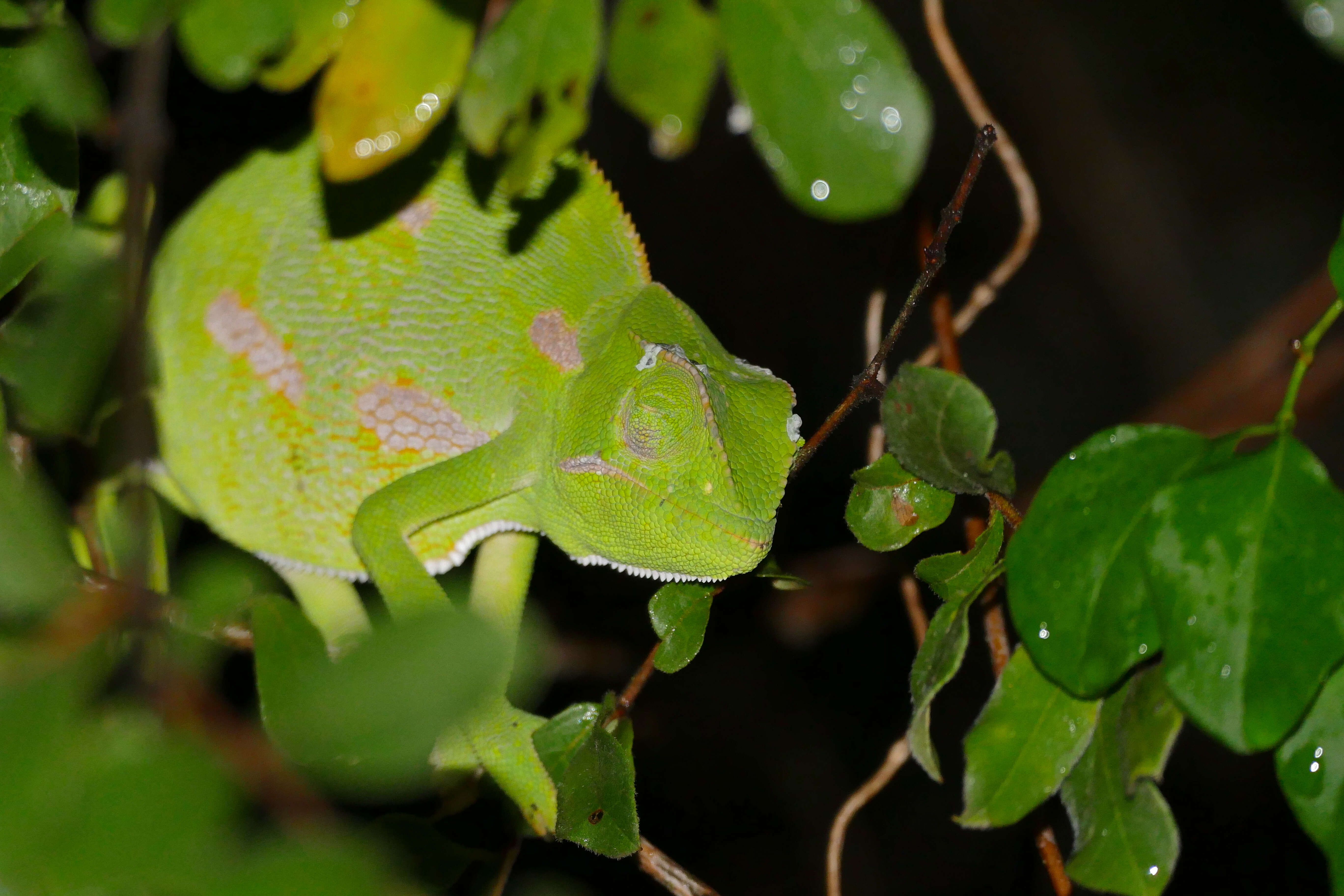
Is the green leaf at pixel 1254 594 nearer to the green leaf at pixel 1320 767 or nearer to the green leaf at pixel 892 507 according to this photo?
the green leaf at pixel 1320 767

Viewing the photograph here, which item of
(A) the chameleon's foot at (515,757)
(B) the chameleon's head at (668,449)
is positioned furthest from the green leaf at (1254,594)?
(A) the chameleon's foot at (515,757)

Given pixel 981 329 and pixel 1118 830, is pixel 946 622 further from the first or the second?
pixel 981 329

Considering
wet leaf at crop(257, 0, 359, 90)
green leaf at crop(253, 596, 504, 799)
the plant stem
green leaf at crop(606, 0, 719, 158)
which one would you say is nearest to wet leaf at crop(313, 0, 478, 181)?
wet leaf at crop(257, 0, 359, 90)

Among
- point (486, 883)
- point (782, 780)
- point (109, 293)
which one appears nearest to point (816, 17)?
point (109, 293)

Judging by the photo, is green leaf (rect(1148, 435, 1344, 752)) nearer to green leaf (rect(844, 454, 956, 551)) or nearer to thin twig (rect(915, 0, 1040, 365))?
green leaf (rect(844, 454, 956, 551))

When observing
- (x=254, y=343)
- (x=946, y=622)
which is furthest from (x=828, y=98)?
(x=254, y=343)
